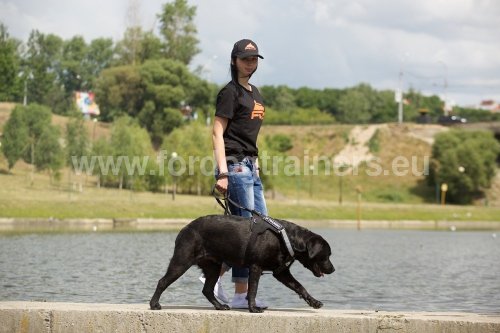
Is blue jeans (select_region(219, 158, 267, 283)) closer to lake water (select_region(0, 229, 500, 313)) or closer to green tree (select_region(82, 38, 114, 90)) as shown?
lake water (select_region(0, 229, 500, 313))

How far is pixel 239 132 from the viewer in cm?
1223

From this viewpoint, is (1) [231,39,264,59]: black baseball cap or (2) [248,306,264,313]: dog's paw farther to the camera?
(1) [231,39,264,59]: black baseball cap

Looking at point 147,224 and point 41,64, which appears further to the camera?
point 41,64

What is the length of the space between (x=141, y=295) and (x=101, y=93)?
119 m

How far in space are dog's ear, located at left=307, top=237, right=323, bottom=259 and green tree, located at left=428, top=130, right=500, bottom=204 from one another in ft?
337

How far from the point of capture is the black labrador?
1137 centimetres

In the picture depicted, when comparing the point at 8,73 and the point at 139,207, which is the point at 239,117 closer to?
the point at 139,207

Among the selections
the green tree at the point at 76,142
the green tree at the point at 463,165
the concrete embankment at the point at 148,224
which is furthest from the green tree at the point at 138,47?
the concrete embankment at the point at 148,224

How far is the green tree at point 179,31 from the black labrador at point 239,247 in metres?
131

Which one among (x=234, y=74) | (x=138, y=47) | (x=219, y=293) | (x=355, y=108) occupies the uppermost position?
(x=138, y=47)

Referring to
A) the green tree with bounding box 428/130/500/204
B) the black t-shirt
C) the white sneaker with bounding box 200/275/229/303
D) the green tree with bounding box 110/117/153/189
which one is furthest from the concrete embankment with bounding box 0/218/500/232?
the black t-shirt

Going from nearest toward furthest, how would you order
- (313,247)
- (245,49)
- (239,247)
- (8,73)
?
1. (239,247)
2. (313,247)
3. (245,49)
4. (8,73)

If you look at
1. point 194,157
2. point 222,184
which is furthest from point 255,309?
point 194,157

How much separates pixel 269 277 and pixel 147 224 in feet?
143
